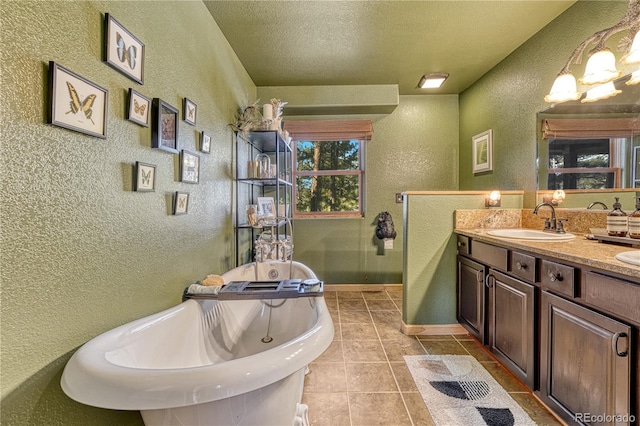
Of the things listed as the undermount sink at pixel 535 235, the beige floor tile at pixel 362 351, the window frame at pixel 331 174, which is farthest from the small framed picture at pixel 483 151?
the beige floor tile at pixel 362 351

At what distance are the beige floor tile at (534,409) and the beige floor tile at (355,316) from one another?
127 centimetres

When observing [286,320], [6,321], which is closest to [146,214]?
[6,321]

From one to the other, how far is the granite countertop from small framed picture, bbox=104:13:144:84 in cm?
204

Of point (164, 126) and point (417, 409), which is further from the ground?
point (164, 126)

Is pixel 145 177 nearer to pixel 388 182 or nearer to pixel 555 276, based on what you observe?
pixel 555 276

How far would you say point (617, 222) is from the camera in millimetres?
1564

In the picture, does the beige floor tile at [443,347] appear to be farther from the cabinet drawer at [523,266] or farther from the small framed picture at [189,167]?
the small framed picture at [189,167]

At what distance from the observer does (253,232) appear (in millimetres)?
2984

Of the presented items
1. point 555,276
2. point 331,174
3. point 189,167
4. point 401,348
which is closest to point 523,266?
point 555,276

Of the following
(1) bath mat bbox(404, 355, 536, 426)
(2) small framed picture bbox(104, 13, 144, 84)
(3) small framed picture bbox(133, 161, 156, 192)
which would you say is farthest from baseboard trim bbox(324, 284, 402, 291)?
(2) small framed picture bbox(104, 13, 144, 84)

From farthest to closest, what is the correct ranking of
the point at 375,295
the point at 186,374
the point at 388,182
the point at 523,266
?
the point at 388,182 → the point at 375,295 → the point at 523,266 → the point at 186,374

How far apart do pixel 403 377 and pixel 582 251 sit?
126 centimetres

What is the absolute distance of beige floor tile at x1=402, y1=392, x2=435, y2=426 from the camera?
4.84ft

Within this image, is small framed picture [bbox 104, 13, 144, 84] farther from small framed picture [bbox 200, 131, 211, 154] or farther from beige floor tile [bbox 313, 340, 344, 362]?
beige floor tile [bbox 313, 340, 344, 362]
